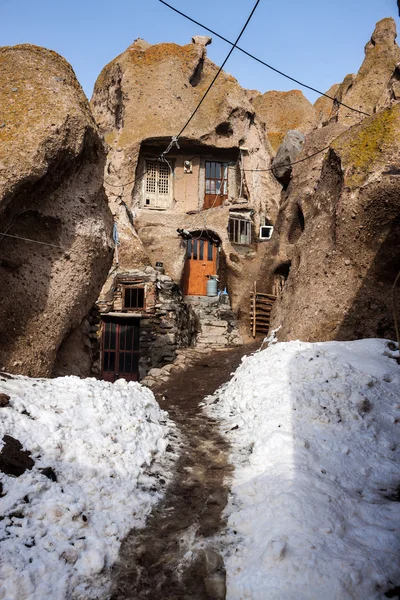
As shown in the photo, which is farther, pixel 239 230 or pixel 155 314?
pixel 239 230

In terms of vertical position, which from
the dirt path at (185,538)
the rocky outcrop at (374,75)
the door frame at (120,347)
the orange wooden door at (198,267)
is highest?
the rocky outcrop at (374,75)

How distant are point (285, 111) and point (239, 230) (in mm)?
17748

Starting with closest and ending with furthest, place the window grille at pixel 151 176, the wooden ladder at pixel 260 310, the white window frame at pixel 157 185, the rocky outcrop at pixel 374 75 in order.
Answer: the wooden ladder at pixel 260 310 < the rocky outcrop at pixel 374 75 < the white window frame at pixel 157 185 < the window grille at pixel 151 176

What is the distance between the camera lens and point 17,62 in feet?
24.7

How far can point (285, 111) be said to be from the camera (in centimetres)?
3834

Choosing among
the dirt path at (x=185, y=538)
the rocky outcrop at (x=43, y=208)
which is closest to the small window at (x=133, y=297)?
the rocky outcrop at (x=43, y=208)

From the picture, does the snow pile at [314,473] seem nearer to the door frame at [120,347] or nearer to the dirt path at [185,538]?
the dirt path at [185,538]

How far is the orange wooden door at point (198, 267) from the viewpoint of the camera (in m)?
25.2

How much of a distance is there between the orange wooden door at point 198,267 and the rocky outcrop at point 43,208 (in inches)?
650

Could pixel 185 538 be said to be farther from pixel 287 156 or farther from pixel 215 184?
pixel 215 184

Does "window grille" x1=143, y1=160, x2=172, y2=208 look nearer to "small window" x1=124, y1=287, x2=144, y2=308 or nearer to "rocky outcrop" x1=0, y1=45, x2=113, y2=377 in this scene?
"small window" x1=124, y1=287, x2=144, y2=308

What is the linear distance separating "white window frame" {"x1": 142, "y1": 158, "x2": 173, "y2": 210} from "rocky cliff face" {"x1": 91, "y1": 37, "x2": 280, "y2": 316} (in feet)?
1.73

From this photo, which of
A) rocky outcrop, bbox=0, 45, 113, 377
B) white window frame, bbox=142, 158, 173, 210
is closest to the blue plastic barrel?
white window frame, bbox=142, 158, 173, 210

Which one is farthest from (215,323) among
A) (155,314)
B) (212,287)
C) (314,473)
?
(314,473)
